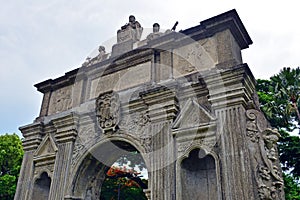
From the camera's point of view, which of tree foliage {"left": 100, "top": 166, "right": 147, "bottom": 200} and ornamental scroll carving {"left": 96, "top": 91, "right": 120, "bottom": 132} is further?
tree foliage {"left": 100, "top": 166, "right": 147, "bottom": 200}

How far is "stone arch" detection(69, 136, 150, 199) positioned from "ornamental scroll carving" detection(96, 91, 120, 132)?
38 cm

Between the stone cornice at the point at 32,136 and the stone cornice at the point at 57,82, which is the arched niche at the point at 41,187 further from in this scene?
the stone cornice at the point at 57,82

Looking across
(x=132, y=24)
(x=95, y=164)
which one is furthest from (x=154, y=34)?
(x=95, y=164)

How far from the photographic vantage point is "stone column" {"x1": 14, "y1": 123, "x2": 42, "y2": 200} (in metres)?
9.07

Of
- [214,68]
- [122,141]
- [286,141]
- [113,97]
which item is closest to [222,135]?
[214,68]

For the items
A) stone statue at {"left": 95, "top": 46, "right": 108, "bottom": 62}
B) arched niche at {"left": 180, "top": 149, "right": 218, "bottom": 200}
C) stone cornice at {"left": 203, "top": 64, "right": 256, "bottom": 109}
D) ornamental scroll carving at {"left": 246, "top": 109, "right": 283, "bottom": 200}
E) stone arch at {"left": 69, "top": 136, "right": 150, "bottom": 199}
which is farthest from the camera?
stone statue at {"left": 95, "top": 46, "right": 108, "bottom": 62}

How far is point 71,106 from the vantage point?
9.67 metres

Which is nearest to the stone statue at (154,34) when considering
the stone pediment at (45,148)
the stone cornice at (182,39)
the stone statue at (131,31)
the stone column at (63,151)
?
the stone cornice at (182,39)

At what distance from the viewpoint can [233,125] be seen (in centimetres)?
640

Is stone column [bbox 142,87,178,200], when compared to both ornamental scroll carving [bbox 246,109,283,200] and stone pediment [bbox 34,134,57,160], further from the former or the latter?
stone pediment [bbox 34,134,57,160]

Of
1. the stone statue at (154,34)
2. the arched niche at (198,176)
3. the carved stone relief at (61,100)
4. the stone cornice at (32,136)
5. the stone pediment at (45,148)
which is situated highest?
the stone statue at (154,34)

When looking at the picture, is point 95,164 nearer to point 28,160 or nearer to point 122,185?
point 28,160

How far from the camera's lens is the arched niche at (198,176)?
671 centimetres

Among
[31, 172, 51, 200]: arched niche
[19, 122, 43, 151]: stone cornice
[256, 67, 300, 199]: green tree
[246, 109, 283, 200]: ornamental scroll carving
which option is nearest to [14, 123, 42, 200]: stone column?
[19, 122, 43, 151]: stone cornice
